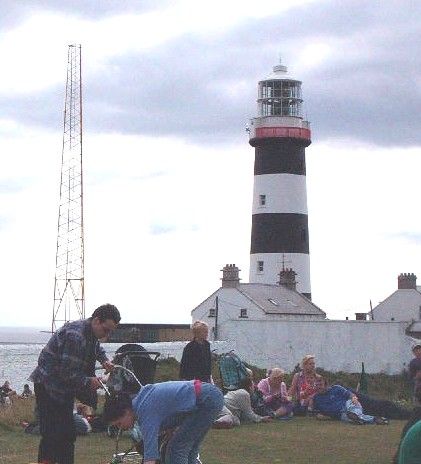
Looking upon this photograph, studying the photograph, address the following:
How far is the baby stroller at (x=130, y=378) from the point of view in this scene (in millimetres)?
10344

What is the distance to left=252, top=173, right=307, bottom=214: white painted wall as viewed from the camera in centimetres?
4366

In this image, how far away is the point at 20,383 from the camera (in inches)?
1053

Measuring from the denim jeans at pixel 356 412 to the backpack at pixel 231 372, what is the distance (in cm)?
157

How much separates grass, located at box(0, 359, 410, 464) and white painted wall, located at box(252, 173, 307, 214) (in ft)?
88.6

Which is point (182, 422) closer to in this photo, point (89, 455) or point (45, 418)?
point (45, 418)

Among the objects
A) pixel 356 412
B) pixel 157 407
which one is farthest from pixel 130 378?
pixel 356 412

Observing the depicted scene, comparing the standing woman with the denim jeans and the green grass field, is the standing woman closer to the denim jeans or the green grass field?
the denim jeans

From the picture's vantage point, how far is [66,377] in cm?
876

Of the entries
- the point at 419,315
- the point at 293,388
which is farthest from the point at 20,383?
the point at 419,315

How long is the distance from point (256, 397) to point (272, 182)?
90.3ft

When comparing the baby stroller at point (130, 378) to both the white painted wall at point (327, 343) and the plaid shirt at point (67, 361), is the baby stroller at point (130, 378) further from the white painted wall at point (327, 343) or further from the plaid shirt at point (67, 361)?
the white painted wall at point (327, 343)

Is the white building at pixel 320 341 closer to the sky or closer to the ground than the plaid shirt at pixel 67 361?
closer to the sky

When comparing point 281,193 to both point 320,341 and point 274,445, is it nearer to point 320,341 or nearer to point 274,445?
point 320,341

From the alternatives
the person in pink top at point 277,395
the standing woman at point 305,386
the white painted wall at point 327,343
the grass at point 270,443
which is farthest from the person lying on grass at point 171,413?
the white painted wall at point 327,343
